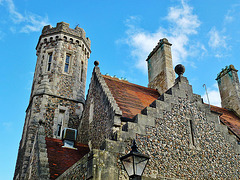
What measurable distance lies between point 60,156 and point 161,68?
8505 mm

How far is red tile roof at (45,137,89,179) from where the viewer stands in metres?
9.29

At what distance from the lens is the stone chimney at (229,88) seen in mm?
17734

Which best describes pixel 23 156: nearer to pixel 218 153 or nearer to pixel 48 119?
pixel 48 119

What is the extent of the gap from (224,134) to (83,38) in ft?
39.4

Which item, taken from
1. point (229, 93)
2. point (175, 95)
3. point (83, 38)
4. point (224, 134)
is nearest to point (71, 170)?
point (175, 95)

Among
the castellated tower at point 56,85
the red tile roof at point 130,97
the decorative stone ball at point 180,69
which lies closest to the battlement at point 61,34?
the castellated tower at point 56,85

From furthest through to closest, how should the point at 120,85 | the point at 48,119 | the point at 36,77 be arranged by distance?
1. the point at 36,77
2. the point at 48,119
3. the point at 120,85

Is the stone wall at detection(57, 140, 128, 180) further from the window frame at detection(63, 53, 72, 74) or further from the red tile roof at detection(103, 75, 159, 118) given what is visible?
the window frame at detection(63, 53, 72, 74)

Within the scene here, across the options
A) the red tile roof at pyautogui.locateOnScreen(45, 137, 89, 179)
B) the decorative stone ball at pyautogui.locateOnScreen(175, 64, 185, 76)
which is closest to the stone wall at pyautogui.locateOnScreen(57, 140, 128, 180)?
the red tile roof at pyautogui.locateOnScreen(45, 137, 89, 179)

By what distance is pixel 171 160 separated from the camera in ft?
27.0

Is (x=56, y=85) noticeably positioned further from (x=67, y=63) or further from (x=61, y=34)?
(x=61, y=34)

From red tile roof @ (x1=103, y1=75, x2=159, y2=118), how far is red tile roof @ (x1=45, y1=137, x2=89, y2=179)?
8.60 ft

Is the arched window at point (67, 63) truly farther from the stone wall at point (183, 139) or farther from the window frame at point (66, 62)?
the stone wall at point (183, 139)

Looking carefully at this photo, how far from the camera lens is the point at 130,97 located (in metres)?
11.9
